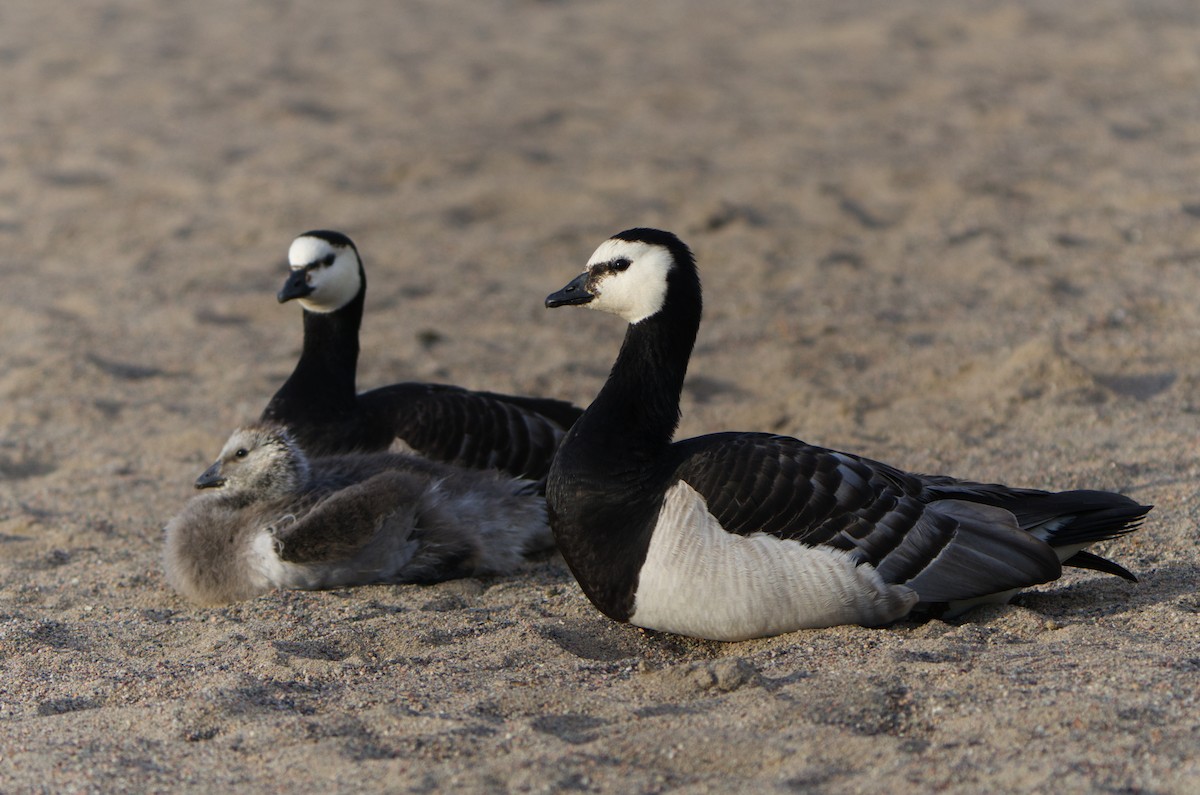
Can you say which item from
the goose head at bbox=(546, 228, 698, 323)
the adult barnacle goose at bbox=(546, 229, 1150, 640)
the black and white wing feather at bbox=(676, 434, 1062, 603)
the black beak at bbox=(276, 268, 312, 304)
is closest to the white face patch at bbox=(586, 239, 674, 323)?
the goose head at bbox=(546, 228, 698, 323)

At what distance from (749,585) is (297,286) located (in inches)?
129

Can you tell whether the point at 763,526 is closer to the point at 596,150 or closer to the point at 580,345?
the point at 580,345

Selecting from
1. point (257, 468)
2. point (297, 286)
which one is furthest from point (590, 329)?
point (257, 468)

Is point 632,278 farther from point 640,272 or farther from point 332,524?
point 332,524

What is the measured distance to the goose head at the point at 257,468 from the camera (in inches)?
244

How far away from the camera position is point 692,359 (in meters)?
8.75

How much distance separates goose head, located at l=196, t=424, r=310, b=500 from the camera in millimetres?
6195

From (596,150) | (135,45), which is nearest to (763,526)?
(596,150)

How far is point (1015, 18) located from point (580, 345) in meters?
9.53

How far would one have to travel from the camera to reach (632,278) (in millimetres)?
5449

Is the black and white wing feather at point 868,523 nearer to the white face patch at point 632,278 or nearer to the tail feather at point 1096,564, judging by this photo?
the tail feather at point 1096,564

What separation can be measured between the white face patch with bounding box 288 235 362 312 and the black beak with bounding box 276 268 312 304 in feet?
0.07

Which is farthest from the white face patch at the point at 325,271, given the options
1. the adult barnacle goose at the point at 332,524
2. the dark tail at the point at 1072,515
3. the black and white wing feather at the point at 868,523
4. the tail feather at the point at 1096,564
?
the tail feather at the point at 1096,564

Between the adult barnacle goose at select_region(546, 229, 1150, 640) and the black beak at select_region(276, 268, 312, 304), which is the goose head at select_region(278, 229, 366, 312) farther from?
the adult barnacle goose at select_region(546, 229, 1150, 640)
